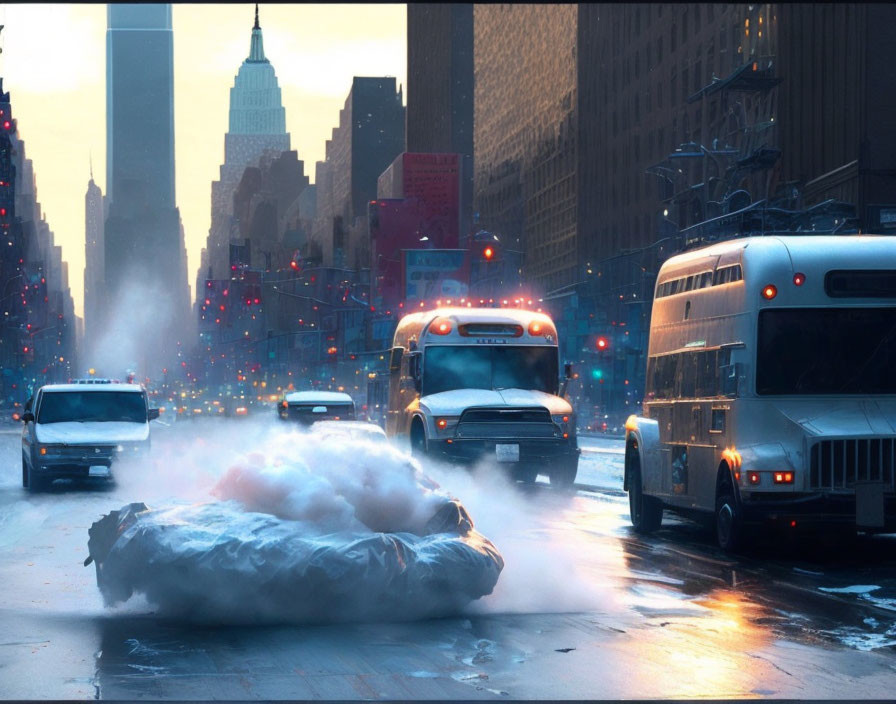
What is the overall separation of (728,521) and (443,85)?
6400 inches

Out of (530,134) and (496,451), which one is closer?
(496,451)

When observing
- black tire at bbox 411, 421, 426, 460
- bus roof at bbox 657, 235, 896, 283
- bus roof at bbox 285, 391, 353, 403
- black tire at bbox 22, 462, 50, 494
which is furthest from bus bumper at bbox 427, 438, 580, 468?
bus roof at bbox 285, 391, 353, 403

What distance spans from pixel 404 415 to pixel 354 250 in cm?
16768

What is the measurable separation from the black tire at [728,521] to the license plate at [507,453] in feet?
27.4

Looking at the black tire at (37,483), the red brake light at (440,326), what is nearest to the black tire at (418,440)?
the red brake light at (440,326)

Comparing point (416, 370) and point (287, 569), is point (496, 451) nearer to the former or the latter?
point (416, 370)

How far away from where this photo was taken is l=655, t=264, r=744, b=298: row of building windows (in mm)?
15367

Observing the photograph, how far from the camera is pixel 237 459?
1105 cm

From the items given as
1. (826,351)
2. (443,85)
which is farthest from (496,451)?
(443,85)

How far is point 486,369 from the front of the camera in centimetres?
2522

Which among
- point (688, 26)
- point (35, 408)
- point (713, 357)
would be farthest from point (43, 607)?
point (688, 26)

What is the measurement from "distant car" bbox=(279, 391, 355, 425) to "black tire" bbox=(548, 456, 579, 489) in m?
11.7

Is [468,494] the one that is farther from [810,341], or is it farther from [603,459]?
[603,459]

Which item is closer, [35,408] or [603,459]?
[35,408]
